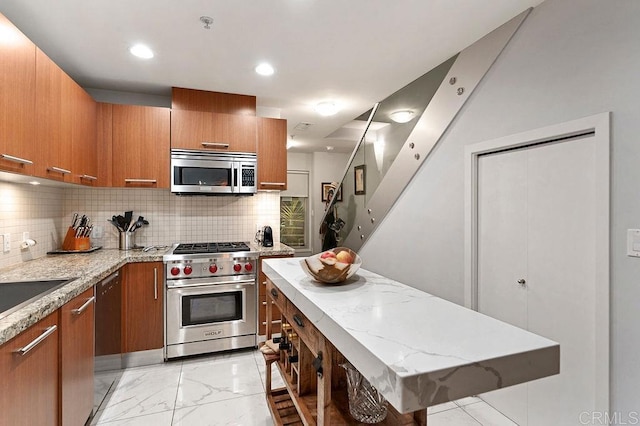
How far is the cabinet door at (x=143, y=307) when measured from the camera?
289 centimetres

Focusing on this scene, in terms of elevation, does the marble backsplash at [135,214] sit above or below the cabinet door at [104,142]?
below

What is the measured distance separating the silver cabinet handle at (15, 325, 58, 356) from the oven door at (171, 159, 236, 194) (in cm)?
184

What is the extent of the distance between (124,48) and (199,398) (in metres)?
2.70

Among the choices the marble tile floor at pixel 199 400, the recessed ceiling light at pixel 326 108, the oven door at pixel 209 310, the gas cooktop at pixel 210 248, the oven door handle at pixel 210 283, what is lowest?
the marble tile floor at pixel 199 400

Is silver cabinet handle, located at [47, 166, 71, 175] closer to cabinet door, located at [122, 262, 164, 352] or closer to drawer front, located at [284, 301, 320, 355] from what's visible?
cabinet door, located at [122, 262, 164, 352]

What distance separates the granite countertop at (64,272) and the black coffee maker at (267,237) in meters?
0.10

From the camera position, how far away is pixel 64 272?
6.91 ft

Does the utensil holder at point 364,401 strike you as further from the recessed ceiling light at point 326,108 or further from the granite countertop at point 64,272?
the recessed ceiling light at point 326,108

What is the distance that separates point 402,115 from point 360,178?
3.58 ft

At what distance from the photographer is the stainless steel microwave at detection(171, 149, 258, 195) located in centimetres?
323

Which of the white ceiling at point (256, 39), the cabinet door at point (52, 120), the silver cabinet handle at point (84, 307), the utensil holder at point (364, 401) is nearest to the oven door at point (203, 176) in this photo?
the white ceiling at point (256, 39)

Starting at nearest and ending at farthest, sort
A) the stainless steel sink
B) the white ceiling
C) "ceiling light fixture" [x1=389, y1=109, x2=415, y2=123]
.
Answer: the stainless steel sink → the white ceiling → "ceiling light fixture" [x1=389, y1=109, x2=415, y2=123]

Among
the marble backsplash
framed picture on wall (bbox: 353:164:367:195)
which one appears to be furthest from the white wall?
the marble backsplash

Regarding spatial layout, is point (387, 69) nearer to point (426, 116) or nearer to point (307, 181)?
point (426, 116)
